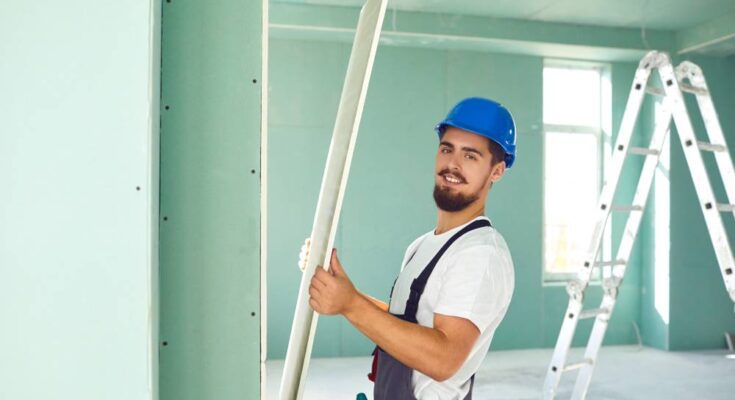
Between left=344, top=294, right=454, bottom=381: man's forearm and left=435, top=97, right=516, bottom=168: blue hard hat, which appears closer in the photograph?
left=344, top=294, right=454, bottom=381: man's forearm

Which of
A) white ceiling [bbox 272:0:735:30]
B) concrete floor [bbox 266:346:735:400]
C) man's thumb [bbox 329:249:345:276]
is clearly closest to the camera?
man's thumb [bbox 329:249:345:276]

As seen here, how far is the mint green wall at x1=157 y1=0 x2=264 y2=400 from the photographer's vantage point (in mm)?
1055

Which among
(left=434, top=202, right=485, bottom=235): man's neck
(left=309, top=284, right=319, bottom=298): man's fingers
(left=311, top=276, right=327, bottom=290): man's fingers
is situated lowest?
(left=309, top=284, right=319, bottom=298): man's fingers

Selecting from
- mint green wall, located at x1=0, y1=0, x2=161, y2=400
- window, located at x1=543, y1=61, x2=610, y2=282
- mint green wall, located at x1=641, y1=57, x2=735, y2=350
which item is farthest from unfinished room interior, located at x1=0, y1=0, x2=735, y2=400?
mint green wall, located at x1=641, y1=57, x2=735, y2=350

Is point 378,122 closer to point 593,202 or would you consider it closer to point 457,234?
point 593,202

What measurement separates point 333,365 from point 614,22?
412cm

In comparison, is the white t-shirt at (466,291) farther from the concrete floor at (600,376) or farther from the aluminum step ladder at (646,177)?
the concrete floor at (600,376)

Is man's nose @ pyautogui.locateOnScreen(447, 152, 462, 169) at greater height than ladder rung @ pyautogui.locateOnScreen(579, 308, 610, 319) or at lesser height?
greater

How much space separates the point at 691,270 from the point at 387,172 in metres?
3.28

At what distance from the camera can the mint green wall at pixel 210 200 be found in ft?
3.46

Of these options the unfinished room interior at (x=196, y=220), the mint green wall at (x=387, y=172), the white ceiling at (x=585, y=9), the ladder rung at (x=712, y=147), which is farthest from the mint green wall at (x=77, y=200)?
the mint green wall at (x=387, y=172)

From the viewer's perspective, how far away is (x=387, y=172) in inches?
230

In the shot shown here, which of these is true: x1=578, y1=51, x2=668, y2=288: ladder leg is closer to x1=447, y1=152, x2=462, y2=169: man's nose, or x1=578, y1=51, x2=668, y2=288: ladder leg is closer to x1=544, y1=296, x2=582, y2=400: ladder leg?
x1=544, y1=296, x2=582, y2=400: ladder leg

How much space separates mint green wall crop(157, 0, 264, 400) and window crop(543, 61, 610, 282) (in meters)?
5.64
